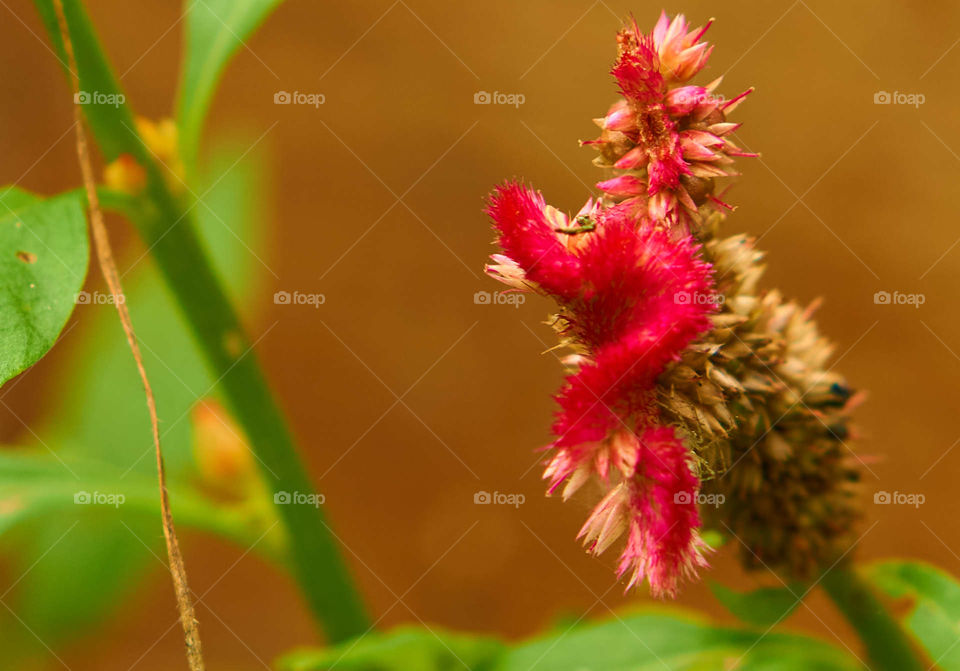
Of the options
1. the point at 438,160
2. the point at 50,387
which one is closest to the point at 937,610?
the point at 438,160
